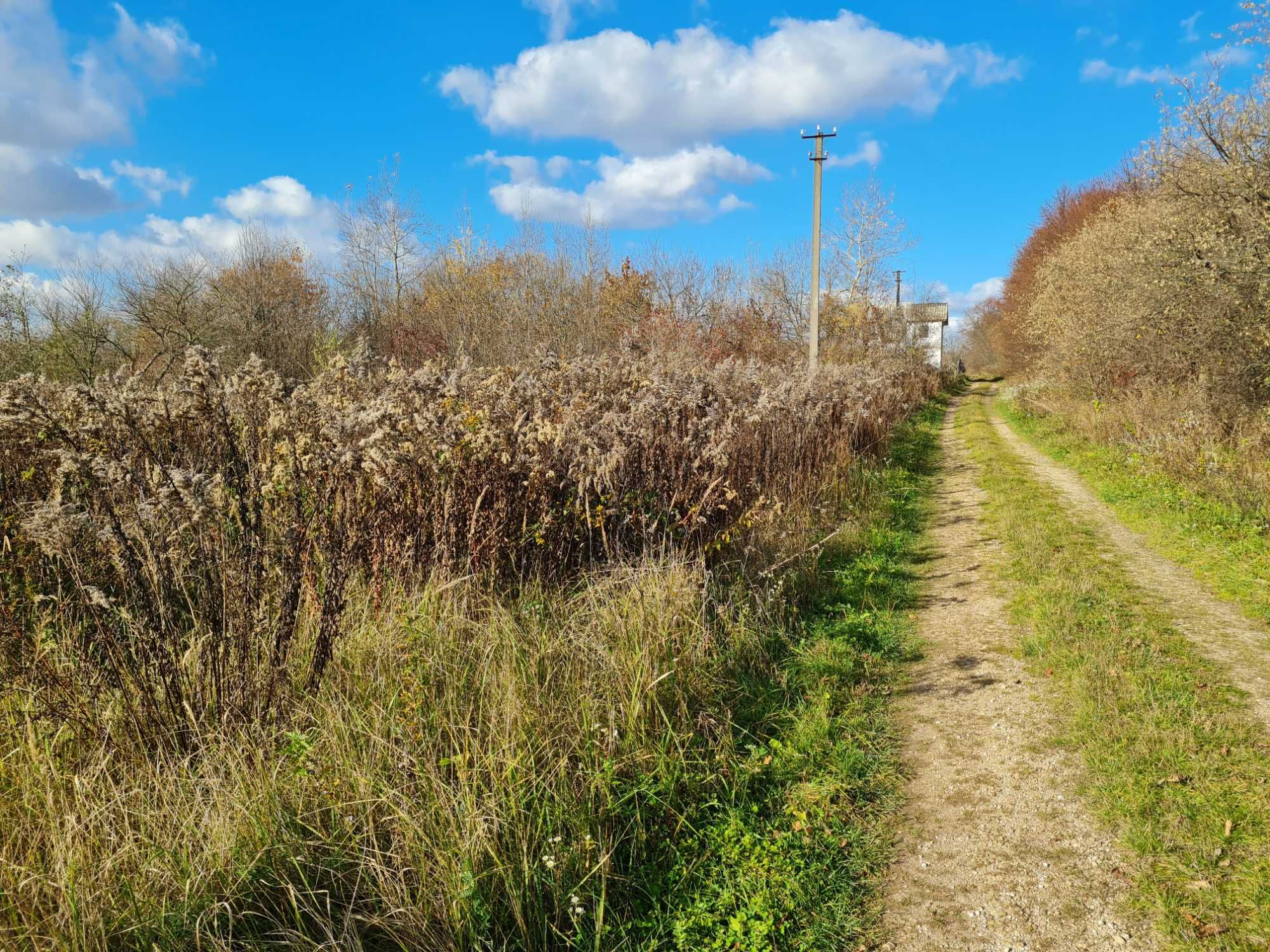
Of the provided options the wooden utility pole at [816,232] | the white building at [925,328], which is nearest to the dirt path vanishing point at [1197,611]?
the wooden utility pole at [816,232]

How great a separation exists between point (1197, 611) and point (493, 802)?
609cm

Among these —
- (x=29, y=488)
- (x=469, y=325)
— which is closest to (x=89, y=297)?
(x=469, y=325)

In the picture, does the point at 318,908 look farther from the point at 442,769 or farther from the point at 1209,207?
the point at 1209,207

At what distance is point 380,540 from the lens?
4699mm

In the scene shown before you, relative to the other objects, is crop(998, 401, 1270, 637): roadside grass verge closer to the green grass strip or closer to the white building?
the green grass strip

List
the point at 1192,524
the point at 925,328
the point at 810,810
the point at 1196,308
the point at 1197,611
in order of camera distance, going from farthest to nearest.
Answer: the point at 925,328
the point at 1196,308
the point at 1192,524
the point at 1197,611
the point at 810,810

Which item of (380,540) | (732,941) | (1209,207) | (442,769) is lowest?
(732,941)

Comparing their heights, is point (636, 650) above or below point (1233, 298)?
below

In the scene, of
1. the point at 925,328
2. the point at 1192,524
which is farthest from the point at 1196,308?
the point at 925,328

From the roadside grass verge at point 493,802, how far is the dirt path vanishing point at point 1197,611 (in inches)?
93.8

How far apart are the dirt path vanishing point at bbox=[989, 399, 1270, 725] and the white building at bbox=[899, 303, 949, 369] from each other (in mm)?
25778

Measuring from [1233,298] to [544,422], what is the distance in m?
10.5

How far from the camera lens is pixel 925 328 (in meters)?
36.7

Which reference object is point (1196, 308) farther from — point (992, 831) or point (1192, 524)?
point (992, 831)
